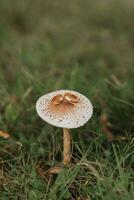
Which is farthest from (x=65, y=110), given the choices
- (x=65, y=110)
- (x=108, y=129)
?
(x=108, y=129)

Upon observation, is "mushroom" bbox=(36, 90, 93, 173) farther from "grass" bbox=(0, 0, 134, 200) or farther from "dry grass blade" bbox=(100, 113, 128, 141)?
"dry grass blade" bbox=(100, 113, 128, 141)

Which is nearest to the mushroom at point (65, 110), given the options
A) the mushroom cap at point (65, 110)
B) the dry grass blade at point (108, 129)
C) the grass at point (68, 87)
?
the mushroom cap at point (65, 110)

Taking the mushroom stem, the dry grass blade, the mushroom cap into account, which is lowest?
the dry grass blade

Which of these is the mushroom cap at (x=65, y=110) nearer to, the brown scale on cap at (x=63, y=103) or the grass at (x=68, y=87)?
the brown scale on cap at (x=63, y=103)

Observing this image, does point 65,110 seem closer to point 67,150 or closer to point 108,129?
point 67,150

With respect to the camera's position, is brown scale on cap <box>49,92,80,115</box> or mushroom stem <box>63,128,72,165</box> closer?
brown scale on cap <box>49,92,80,115</box>

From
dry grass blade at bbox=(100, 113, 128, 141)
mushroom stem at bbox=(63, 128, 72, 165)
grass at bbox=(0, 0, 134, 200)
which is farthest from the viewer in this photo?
dry grass blade at bbox=(100, 113, 128, 141)

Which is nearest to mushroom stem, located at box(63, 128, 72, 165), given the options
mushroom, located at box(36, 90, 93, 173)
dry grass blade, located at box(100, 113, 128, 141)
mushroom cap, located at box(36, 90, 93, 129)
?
mushroom, located at box(36, 90, 93, 173)

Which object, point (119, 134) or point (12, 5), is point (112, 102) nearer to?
point (119, 134)
